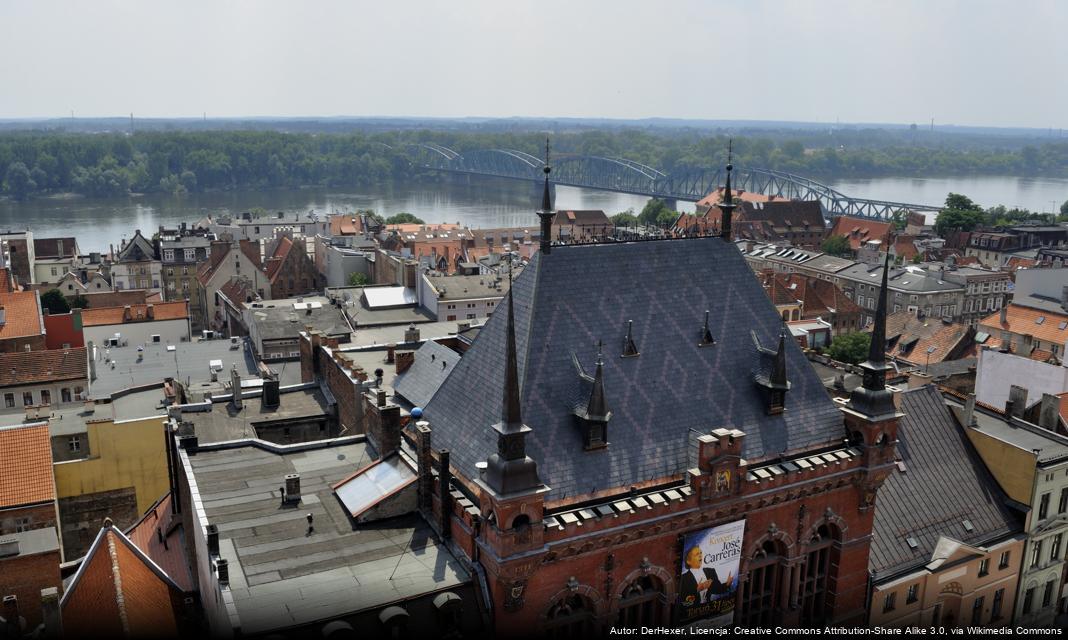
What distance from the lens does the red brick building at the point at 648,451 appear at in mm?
25531

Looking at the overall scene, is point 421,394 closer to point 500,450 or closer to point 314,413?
point 314,413

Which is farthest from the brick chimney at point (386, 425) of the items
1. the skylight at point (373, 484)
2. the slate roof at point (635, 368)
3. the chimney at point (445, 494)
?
the chimney at point (445, 494)

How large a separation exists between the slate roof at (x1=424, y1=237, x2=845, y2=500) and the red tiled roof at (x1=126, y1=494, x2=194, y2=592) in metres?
14.0

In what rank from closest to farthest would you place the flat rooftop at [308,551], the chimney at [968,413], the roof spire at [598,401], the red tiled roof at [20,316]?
the flat rooftop at [308,551], the roof spire at [598,401], the chimney at [968,413], the red tiled roof at [20,316]

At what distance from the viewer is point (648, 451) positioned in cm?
2811

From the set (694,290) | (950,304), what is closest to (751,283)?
(694,290)

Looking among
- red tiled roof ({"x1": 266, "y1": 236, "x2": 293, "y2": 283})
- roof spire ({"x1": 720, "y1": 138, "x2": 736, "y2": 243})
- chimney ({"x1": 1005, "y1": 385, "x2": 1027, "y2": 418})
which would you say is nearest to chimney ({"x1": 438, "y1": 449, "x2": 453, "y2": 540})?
roof spire ({"x1": 720, "y1": 138, "x2": 736, "y2": 243})

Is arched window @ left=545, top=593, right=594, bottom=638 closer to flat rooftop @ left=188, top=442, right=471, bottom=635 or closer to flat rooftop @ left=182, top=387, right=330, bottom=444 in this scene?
flat rooftop @ left=188, top=442, right=471, bottom=635

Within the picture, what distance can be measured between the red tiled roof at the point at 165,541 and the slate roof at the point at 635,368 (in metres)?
14.0

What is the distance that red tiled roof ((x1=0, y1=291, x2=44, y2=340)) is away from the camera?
240 feet

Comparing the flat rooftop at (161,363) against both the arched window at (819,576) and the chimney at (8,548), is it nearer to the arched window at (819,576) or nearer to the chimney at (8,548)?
the chimney at (8,548)

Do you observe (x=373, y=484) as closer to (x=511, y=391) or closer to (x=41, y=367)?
(x=511, y=391)

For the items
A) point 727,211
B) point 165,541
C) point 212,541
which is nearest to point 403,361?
point 165,541

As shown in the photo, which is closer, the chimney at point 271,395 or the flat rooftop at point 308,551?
the flat rooftop at point 308,551
